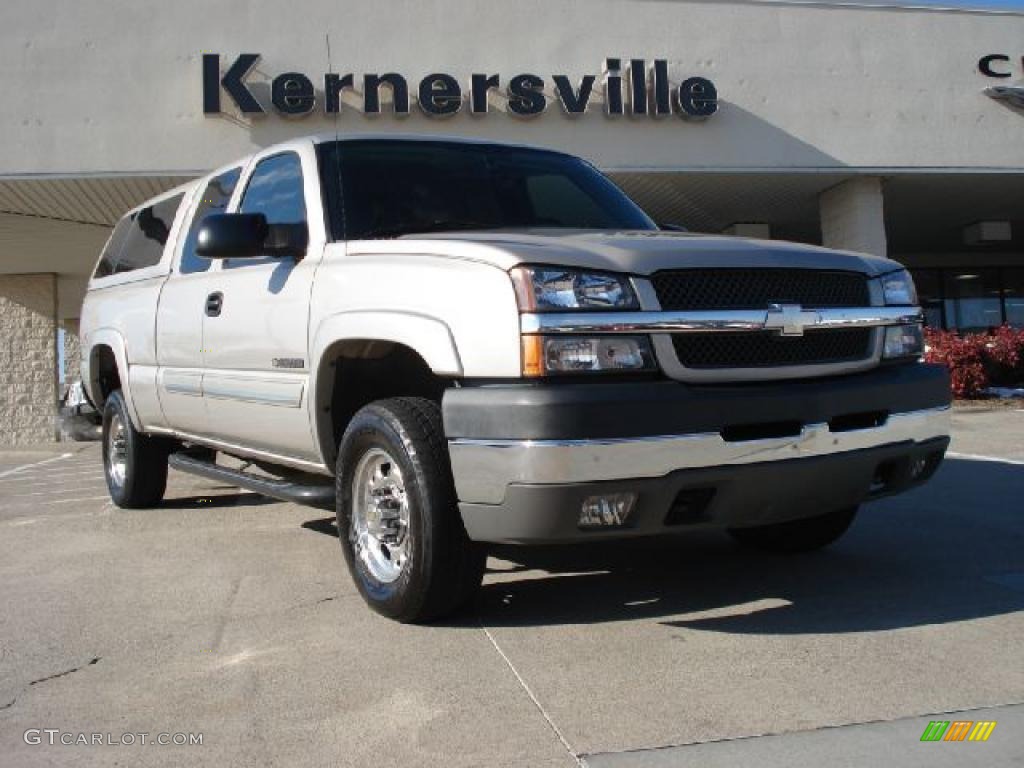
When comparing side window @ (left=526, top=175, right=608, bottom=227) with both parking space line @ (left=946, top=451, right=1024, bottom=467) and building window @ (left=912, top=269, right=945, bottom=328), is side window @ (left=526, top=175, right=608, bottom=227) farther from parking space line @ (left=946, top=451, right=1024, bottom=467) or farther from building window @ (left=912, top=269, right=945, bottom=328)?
building window @ (left=912, top=269, right=945, bottom=328)

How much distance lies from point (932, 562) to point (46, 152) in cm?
1183

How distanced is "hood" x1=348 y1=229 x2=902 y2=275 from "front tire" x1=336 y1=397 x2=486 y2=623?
627 mm

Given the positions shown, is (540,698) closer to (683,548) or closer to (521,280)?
(521,280)

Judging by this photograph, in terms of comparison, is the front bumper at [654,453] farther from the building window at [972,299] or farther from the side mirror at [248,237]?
the building window at [972,299]

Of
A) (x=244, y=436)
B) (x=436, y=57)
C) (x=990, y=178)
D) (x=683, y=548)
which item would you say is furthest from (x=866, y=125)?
(x=244, y=436)

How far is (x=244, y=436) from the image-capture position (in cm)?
488

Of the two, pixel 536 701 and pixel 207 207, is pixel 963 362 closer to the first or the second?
pixel 207 207

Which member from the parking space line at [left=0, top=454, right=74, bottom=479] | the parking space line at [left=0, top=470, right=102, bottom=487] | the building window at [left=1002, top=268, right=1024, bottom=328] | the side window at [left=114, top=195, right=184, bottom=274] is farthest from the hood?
the building window at [left=1002, top=268, right=1024, bottom=328]

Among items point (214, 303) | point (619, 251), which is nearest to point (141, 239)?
point (214, 303)

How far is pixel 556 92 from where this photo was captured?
13.4 metres

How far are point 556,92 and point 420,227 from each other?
973 cm

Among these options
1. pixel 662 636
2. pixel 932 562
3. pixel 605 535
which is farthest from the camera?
pixel 932 562

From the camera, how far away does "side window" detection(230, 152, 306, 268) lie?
459cm

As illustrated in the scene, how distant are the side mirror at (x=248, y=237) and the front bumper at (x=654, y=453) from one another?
140cm
